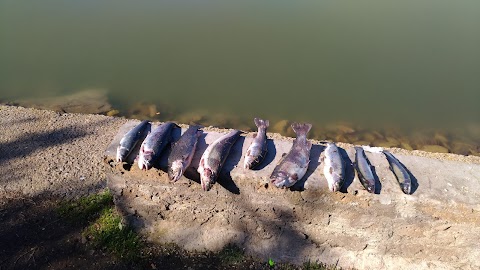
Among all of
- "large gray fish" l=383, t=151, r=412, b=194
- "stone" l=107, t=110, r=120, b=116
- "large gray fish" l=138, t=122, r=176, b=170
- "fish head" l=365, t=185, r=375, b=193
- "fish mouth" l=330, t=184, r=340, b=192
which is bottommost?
"stone" l=107, t=110, r=120, b=116

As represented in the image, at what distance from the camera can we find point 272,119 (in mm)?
8344

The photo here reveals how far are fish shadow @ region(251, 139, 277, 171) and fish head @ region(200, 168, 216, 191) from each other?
461 mm

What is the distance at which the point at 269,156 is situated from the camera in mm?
4254

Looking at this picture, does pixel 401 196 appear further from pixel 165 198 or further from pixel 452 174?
pixel 165 198

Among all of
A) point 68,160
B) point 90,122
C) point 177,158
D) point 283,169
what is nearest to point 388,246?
point 283,169

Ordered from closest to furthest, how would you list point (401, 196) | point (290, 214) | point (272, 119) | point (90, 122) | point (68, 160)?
1. point (401, 196)
2. point (290, 214)
3. point (68, 160)
4. point (90, 122)
5. point (272, 119)

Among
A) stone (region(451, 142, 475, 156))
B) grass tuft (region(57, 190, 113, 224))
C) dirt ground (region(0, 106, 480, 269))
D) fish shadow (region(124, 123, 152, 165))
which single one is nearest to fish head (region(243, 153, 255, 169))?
dirt ground (region(0, 106, 480, 269))

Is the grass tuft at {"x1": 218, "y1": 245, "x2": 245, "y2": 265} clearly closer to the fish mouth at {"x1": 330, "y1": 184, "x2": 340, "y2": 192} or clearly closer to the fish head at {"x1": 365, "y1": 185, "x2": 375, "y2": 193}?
the fish mouth at {"x1": 330, "y1": 184, "x2": 340, "y2": 192}

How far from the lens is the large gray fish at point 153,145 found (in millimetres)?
3975

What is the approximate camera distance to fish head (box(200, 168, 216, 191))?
3818 mm

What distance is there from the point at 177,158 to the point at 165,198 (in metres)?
0.60

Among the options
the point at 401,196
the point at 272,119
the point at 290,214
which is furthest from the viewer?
the point at 272,119

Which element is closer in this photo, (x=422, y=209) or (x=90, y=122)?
(x=422, y=209)

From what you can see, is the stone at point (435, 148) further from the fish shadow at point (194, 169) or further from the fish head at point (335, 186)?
the fish shadow at point (194, 169)
